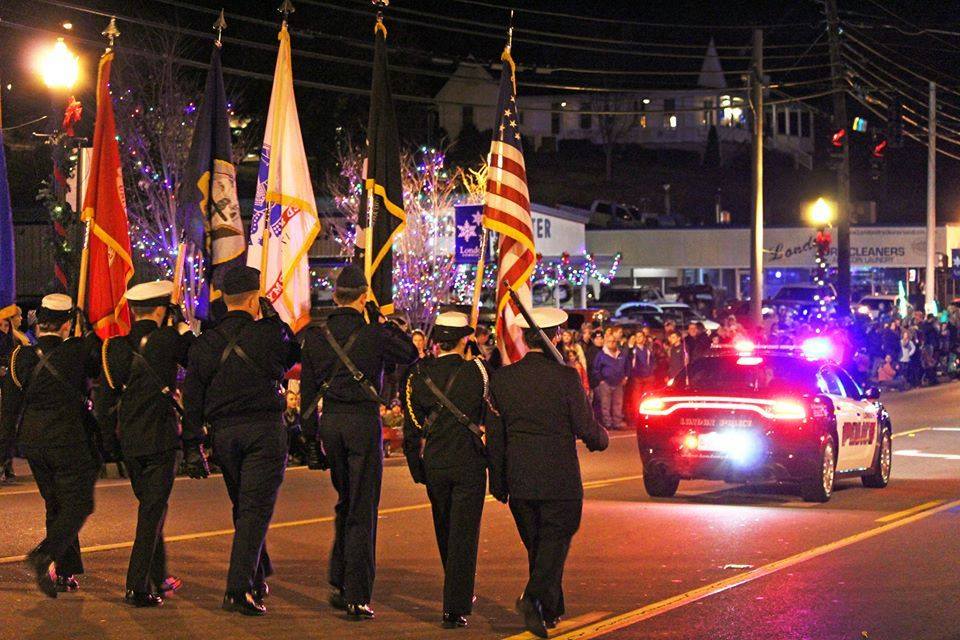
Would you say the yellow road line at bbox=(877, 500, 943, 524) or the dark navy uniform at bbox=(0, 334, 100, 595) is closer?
the dark navy uniform at bbox=(0, 334, 100, 595)

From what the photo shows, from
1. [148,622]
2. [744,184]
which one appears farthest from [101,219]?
[744,184]

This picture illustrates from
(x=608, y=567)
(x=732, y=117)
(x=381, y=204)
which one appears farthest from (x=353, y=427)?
(x=732, y=117)

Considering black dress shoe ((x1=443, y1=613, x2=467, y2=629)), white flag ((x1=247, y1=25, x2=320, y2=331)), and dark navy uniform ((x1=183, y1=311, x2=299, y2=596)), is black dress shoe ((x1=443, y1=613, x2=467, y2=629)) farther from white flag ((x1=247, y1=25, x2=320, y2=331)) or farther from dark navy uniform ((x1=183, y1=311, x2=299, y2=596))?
white flag ((x1=247, y1=25, x2=320, y2=331))

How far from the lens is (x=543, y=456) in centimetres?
849

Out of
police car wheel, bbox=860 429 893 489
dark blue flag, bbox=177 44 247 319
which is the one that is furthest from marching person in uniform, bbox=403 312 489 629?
police car wheel, bbox=860 429 893 489

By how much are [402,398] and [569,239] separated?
45.9 meters

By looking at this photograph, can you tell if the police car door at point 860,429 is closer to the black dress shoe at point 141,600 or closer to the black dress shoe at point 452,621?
the black dress shoe at point 452,621

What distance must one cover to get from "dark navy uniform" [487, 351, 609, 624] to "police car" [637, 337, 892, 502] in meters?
6.40

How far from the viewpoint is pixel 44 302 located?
9820mm

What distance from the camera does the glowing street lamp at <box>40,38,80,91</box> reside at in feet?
67.3

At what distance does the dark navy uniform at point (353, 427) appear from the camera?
28.9ft

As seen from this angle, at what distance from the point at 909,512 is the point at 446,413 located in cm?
719

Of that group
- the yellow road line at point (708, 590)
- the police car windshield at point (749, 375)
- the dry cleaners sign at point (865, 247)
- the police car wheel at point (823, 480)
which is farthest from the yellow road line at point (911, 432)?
the dry cleaners sign at point (865, 247)

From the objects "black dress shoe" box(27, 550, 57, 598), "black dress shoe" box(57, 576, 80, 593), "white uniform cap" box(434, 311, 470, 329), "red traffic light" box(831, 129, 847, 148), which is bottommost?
"black dress shoe" box(57, 576, 80, 593)
